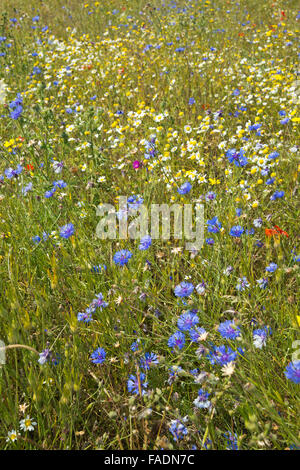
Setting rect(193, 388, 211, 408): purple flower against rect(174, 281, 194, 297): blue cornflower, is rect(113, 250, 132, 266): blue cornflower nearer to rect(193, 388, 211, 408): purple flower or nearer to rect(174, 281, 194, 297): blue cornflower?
rect(174, 281, 194, 297): blue cornflower

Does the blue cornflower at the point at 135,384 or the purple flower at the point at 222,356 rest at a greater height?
the purple flower at the point at 222,356

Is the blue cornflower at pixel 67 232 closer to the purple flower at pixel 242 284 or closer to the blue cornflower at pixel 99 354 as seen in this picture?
the blue cornflower at pixel 99 354

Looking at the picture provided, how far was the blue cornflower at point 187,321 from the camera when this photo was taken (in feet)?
4.65

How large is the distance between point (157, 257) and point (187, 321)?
0.64 meters

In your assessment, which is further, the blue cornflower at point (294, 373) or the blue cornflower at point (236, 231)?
the blue cornflower at point (236, 231)

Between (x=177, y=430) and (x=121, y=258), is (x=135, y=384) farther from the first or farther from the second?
(x=121, y=258)

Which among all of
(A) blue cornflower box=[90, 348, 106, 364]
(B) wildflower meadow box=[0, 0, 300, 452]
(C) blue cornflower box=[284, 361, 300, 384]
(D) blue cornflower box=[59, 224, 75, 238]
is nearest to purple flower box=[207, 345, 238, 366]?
(B) wildflower meadow box=[0, 0, 300, 452]

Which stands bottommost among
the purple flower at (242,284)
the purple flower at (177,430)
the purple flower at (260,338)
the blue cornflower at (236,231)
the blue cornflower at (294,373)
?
the purple flower at (177,430)

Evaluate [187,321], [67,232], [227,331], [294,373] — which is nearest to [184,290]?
[187,321]

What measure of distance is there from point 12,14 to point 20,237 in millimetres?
6241

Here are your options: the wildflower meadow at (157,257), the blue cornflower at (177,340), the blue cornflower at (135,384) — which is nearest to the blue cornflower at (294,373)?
the wildflower meadow at (157,257)

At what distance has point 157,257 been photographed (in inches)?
80.2

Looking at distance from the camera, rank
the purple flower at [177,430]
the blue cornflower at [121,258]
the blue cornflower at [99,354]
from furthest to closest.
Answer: the blue cornflower at [121,258] < the blue cornflower at [99,354] < the purple flower at [177,430]

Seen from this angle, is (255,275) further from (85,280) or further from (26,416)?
(26,416)
